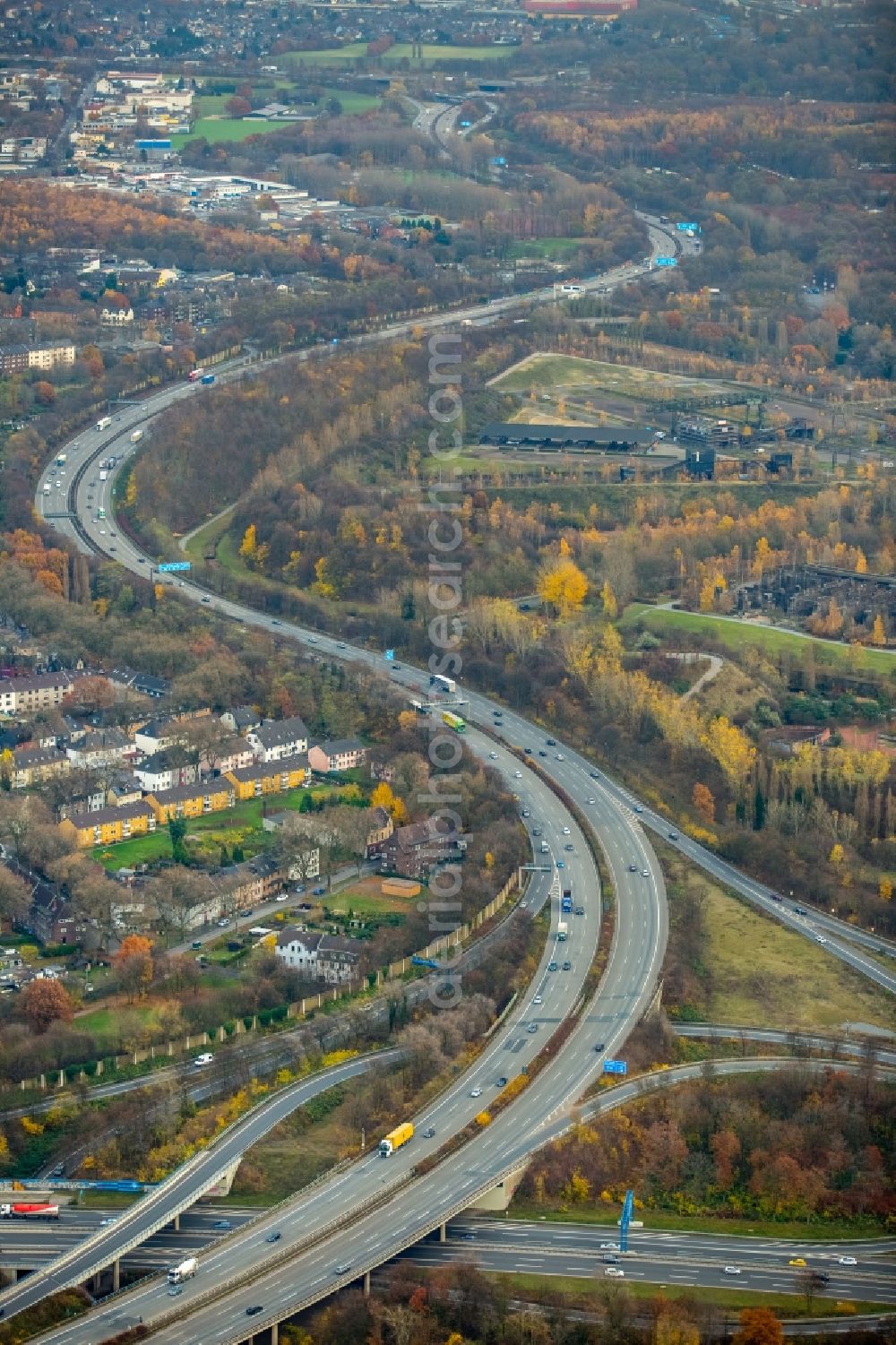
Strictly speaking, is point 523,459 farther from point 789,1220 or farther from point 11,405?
point 789,1220

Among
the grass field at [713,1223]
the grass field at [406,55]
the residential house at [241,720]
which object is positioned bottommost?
the grass field at [713,1223]

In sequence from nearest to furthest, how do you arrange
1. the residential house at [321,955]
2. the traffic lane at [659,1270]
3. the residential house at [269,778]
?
the traffic lane at [659,1270]
the residential house at [321,955]
the residential house at [269,778]

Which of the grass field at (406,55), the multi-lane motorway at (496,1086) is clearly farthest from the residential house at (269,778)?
the grass field at (406,55)

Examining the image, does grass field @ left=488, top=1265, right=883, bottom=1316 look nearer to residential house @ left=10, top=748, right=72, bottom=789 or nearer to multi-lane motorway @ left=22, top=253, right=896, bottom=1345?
multi-lane motorway @ left=22, top=253, right=896, bottom=1345

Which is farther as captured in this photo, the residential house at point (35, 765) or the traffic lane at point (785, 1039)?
the residential house at point (35, 765)

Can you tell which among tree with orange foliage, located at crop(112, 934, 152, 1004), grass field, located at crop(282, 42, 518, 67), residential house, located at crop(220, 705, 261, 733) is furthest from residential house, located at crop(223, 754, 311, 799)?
grass field, located at crop(282, 42, 518, 67)

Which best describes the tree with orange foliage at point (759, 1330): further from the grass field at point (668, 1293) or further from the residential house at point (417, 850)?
the residential house at point (417, 850)

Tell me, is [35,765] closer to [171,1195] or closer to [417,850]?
[417,850]

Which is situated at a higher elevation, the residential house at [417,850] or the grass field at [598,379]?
the grass field at [598,379]
